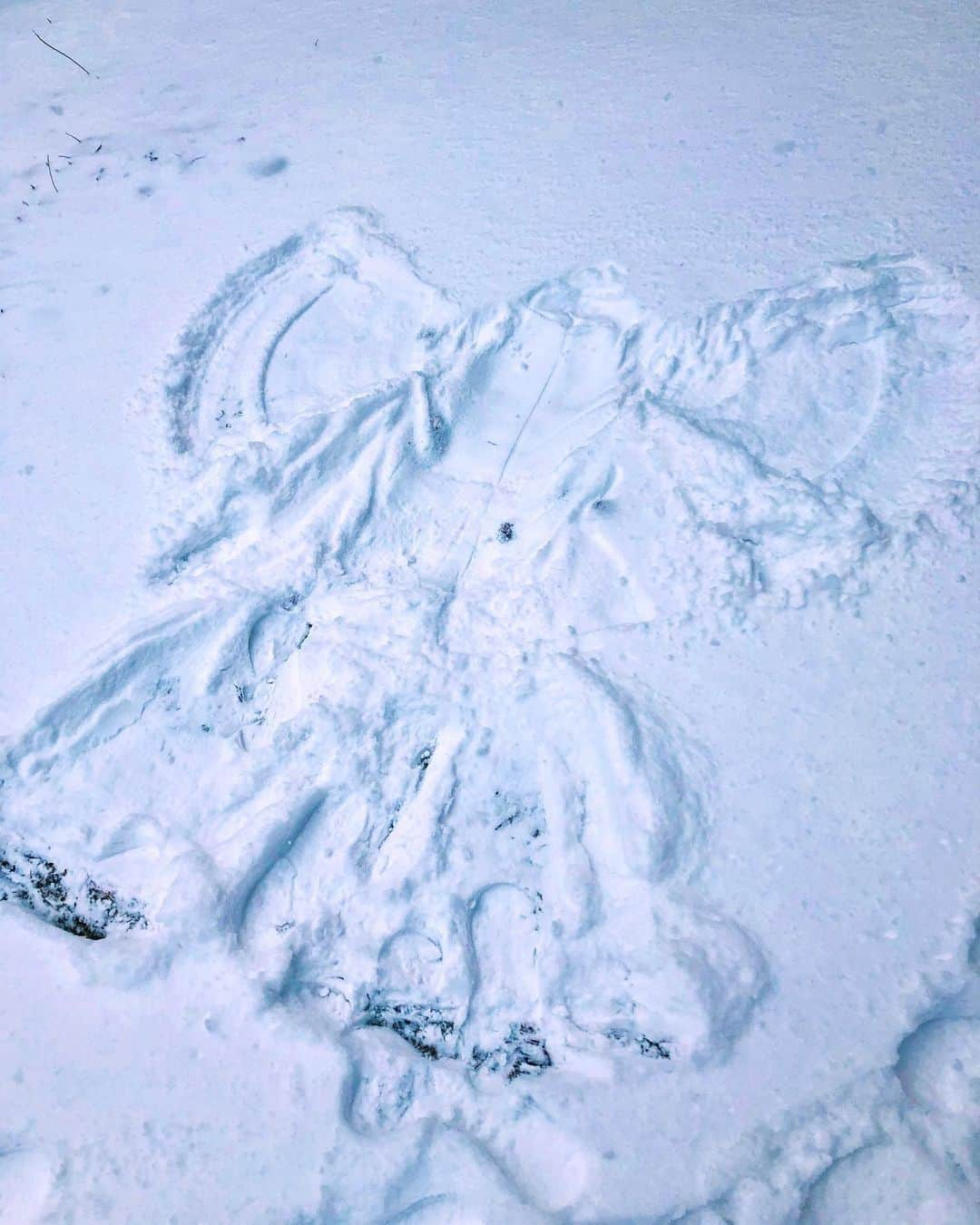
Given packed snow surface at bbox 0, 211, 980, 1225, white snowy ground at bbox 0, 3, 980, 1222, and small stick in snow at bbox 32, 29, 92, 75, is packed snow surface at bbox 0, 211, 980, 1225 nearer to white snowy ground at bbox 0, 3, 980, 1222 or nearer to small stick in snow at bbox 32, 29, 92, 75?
white snowy ground at bbox 0, 3, 980, 1222

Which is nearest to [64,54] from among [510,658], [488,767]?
[510,658]

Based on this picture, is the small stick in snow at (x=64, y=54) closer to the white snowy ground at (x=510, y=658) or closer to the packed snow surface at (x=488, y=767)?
the white snowy ground at (x=510, y=658)

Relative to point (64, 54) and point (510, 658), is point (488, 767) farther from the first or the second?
point (64, 54)

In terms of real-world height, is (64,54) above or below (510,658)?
above

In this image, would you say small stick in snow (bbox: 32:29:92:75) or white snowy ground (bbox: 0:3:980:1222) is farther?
small stick in snow (bbox: 32:29:92:75)

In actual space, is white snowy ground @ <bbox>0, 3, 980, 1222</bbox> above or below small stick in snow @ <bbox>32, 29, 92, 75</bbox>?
below

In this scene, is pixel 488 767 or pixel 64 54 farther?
pixel 64 54

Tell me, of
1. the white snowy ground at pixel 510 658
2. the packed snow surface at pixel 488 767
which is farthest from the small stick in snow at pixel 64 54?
the packed snow surface at pixel 488 767

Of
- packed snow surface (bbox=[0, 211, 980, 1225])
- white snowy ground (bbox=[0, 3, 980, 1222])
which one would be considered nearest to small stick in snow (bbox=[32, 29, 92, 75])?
white snowy ground (bbox=[0, 3, 980, 1222])

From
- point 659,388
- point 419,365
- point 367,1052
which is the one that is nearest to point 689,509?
point 659,388
